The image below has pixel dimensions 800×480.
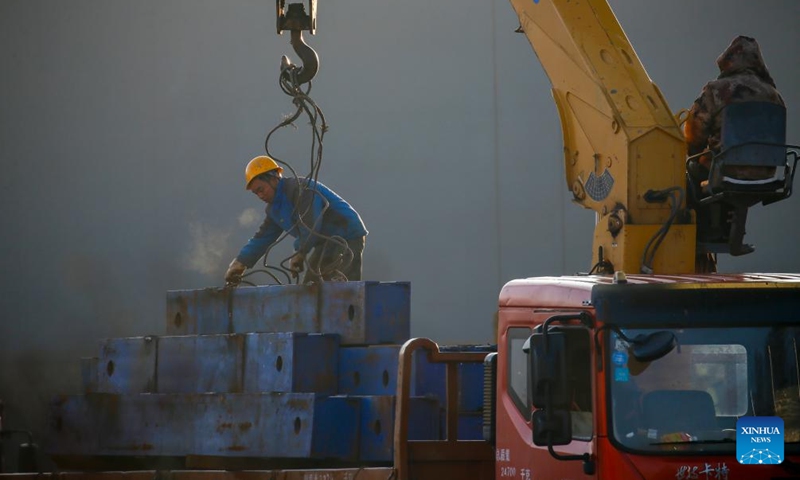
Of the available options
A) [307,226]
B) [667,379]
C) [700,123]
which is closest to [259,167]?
[307,226]

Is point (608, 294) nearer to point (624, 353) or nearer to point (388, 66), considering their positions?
point (624, 353)

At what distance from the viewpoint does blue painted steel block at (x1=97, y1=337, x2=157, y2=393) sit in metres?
8.95

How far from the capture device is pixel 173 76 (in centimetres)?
1956

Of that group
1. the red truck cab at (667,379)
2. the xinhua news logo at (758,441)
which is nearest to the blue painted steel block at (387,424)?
the red truck cab at (667,379)

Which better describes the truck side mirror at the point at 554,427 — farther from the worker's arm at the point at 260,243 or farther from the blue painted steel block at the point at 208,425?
the worker's arm at the point at 260,243

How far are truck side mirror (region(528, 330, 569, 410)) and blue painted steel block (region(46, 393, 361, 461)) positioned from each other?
2637 mm

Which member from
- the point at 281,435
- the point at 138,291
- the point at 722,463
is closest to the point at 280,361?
the point at 281,435

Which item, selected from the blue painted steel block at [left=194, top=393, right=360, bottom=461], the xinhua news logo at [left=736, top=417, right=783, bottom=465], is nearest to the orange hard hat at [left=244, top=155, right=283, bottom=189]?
the blue painted steel block at [left=194, top=393, right=360, bottom=461]

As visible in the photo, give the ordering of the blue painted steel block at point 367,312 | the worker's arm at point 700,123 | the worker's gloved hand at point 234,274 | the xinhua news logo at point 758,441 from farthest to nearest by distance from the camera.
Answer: the worker's gloved hand at point 234,274 < the blue painted steel block at point 367,312 < the worker's arm at point 700,123 < the xinhua news logo at point 758,441

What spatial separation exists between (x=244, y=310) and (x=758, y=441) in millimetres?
4877

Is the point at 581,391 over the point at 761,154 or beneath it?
beneath

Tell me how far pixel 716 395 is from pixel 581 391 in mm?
563

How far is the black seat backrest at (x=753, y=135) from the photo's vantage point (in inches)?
266

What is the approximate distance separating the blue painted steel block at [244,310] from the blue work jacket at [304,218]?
0.74 metres
